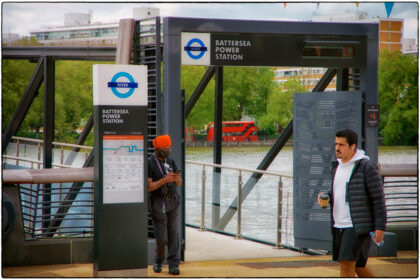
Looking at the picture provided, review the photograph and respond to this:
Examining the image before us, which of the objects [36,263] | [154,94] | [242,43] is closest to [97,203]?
[36,263]

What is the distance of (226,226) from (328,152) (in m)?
2.53

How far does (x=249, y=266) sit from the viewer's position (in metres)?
7.01

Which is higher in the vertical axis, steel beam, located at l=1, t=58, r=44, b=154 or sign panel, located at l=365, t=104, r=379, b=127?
steel beam, located at l=1, t=58, r=44, b=154

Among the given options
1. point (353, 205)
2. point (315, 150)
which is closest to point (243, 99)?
point (315, 150)

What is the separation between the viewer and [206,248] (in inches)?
347

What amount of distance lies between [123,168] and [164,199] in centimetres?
84

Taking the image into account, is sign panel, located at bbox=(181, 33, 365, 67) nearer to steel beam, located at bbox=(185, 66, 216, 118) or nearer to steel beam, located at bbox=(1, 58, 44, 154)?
steel beam, located at bbox=(185, 66, 216, 118)

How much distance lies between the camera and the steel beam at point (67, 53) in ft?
49.5

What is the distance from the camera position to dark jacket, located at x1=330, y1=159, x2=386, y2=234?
4.95 metres

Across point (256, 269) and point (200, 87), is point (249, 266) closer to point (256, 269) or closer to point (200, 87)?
point (256, 269)

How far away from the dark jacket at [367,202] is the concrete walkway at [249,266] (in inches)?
63.0

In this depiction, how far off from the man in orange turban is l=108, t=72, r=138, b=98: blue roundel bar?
0.80 m

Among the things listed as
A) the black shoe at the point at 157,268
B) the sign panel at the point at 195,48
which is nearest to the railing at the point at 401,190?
the sign panel at the point at 195,48

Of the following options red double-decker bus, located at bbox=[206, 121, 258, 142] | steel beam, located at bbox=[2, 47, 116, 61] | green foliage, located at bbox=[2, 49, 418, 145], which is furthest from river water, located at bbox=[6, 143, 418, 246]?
red double-decker bus, located at bbox=[206, 121, 258, 142]
